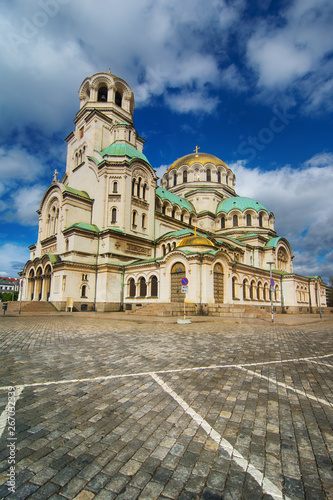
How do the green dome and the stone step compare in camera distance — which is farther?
the green dome

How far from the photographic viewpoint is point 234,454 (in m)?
2.80

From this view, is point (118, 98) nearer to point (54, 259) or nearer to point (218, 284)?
point (54, 259)

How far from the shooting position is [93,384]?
4.78 m

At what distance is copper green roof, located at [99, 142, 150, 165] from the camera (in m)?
36.7

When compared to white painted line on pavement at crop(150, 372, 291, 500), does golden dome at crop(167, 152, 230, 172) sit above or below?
above

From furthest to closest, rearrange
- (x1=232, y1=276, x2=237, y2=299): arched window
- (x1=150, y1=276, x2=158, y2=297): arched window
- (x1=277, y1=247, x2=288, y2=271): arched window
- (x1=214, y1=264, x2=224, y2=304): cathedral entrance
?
(x1=277, y1=247, x2=288, y2=271): arched window → (x1=232, y1=276, x2=237, y2=299): arched window → (x1=150, y1=276, x2=158, y2=297): arched window → (x1=214, y1=264, x2=224, y2=304): cathedral entrance

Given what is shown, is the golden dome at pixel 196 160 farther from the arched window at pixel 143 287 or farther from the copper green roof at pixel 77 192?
the arched window at pixel 143 287

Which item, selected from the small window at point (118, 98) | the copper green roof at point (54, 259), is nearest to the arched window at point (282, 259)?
the copper green roof at point (54, 259)

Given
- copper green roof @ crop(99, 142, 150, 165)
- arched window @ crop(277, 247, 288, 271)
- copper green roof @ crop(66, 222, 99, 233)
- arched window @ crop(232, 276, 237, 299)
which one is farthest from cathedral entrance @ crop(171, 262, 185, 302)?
arched window @ crop(277, 247, 288, 271)

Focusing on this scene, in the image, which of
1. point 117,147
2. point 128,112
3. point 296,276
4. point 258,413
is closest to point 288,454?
point 258,413

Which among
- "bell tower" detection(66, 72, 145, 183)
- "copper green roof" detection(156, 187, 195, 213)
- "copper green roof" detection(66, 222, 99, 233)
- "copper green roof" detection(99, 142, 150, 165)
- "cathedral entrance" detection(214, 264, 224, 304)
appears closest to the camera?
"cathedral entrance" detection(214, 264, 224, 304)

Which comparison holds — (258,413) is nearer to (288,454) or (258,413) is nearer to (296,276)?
(288,454)

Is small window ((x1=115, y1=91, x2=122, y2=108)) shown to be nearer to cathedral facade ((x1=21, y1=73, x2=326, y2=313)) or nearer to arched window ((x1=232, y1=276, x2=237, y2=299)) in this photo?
cathedral facade ((x1=21, y1=73, x2=326, y2=313))

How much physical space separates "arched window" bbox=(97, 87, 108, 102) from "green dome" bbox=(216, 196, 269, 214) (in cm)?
2731
